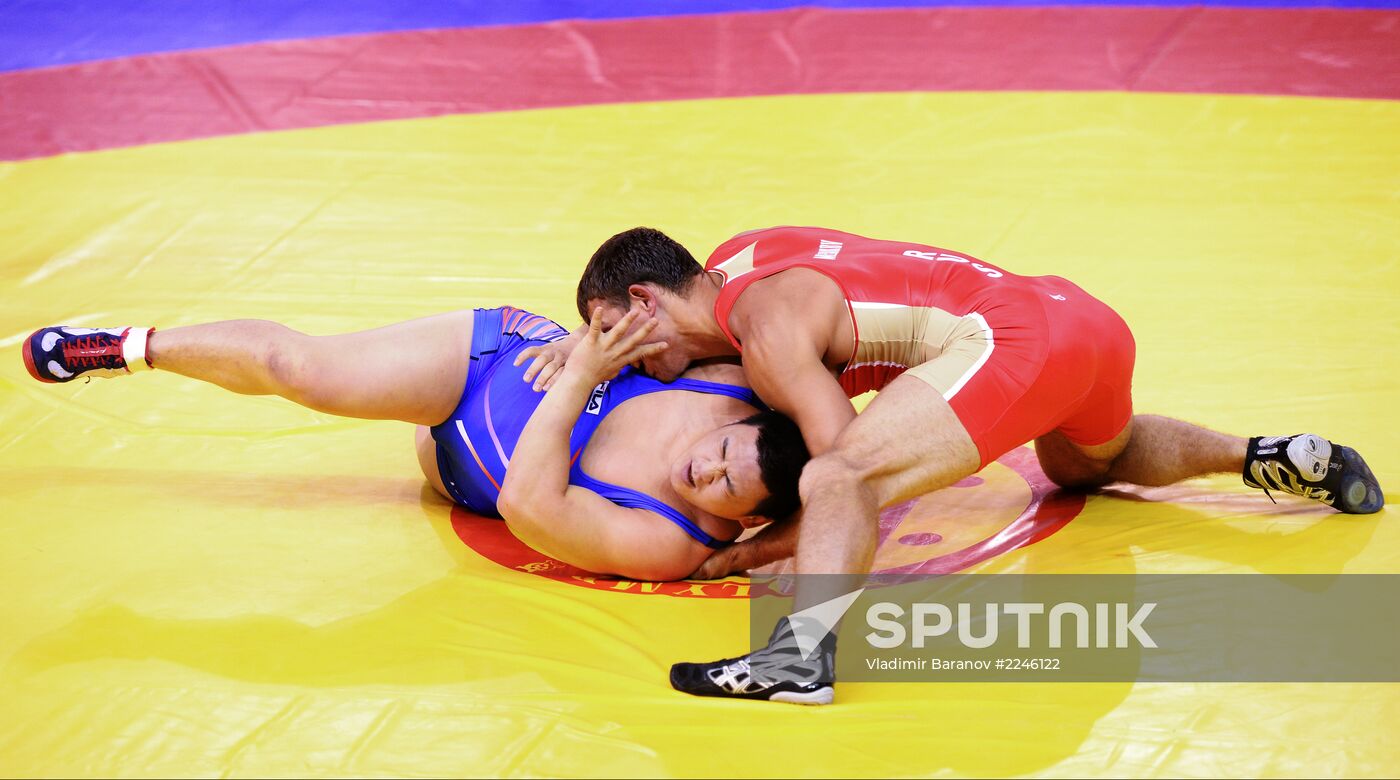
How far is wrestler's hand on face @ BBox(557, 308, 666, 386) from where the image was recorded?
3.01 metres

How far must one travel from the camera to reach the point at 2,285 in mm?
4641

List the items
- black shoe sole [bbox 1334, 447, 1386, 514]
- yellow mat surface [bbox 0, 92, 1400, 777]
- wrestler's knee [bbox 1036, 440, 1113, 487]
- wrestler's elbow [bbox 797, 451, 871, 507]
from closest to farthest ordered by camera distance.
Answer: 1. yellow mat surface [bbox 0, 92, 1400, 777]
2. wrestler's elbow [bbox 797, 451, 871, 507]
3. black shoe sole [bbox 1334, 447, 1386, 514]
4. wrestler's knee [bbox 1036, 440, 1113, 487]

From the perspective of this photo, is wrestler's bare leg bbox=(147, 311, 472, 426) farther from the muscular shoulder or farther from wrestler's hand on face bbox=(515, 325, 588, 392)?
the muscular shoulder

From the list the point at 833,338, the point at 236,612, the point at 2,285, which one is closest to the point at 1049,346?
the point at 833,338

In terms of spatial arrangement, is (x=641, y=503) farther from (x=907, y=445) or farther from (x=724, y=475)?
(x=907, y=445)

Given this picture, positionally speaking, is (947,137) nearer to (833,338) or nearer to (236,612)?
(833,338)

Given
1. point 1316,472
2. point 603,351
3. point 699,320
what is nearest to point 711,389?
point 699,320

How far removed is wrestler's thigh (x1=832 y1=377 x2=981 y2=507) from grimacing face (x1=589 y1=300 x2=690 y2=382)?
1.81 ft

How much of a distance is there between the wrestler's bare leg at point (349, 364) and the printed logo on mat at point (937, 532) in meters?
0.32

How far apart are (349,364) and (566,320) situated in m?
1.19

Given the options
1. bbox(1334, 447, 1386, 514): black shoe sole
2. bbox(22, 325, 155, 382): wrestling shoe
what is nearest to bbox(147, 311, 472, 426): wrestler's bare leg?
bbox(22, 325, 155, 382): wrestling shoe

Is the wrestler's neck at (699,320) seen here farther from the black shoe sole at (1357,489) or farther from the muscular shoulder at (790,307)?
the black shoe sole at (1357,489)

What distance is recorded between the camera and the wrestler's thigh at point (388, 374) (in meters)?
3.17

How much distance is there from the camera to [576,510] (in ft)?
9.41
